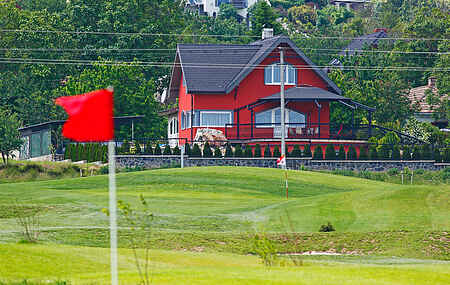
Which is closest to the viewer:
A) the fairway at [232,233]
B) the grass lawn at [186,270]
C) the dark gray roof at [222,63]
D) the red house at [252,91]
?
the grass lawn at [186,270]

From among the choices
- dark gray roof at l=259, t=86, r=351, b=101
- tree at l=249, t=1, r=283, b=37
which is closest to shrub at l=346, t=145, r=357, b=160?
dark gray roof at l=259, t=86, r=351, b=101

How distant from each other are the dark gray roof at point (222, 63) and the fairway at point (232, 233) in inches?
718

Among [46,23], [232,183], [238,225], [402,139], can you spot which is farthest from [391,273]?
[46,23]

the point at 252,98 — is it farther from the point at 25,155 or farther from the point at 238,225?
the point at 238,225

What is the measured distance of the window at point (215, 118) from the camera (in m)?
54.6

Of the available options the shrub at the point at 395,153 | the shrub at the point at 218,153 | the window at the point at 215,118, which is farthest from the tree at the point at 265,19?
the shrub at the point at 218,153

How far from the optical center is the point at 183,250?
19.2 meters

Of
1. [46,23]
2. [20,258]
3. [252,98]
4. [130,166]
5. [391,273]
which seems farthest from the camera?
[46,23]

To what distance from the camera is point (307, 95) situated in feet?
169

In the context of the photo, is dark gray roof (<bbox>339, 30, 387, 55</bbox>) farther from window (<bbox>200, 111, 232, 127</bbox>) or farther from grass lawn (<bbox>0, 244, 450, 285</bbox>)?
grass lawn (<bbox>0, 244, 450, 285</bbox>)

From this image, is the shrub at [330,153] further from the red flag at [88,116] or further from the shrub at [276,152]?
the red flag at [88,116]

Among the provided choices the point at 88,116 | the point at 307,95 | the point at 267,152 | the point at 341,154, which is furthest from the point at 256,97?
the point at 88,116

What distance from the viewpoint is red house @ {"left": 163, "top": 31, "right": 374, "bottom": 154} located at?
5294 centimetres

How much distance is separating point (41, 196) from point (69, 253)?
47.2 feet
